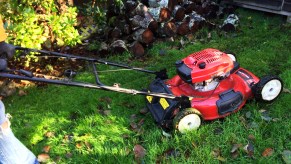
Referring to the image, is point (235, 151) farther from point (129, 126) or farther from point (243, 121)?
point (129, 126)

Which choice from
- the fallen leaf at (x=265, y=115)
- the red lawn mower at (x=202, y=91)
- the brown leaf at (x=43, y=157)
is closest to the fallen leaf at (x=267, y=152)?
the fallen leaf at (x=265, y=115)

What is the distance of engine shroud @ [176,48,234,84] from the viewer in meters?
3.19

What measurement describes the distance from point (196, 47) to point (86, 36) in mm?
1999

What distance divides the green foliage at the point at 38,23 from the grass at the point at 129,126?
0.66m

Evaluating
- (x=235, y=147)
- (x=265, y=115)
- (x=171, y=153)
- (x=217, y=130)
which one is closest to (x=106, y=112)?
(x=171, y=153)

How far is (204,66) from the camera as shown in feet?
10.4

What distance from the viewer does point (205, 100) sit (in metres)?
3.27

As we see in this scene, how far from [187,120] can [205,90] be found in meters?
0.43

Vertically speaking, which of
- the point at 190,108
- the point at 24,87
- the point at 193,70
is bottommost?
the point at 24,87

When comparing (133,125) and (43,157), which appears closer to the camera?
(43,157)

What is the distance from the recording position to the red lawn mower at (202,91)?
3176 millimetres

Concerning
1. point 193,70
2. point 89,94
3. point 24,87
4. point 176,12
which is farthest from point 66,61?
point 193,70

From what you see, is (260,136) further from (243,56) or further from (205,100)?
(243,56)

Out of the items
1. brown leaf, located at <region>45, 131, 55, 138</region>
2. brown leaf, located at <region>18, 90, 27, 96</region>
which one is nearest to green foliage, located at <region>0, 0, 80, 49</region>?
brown leaf, located at <region>18, 90, 27, 96</region>
